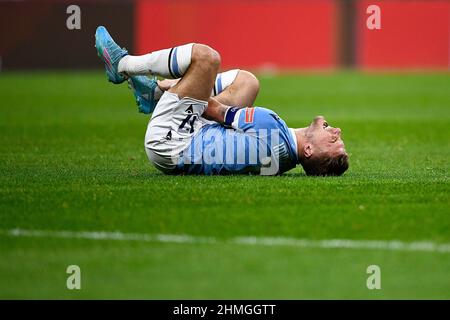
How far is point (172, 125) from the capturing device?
9.37m

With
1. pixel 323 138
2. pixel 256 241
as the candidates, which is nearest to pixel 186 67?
pixel 323 138

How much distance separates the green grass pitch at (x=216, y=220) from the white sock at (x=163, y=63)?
2.92 feet

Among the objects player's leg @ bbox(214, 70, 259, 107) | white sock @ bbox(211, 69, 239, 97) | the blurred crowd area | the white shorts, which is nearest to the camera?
the white shorts

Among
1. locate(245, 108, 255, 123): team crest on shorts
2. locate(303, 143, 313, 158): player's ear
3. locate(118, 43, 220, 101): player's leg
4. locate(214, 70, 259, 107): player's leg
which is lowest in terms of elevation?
locate(303, 143, 313, 158): player's ear

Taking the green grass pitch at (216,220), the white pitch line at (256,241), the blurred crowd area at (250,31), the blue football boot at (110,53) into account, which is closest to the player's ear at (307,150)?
the green grass pitch at (216,220)

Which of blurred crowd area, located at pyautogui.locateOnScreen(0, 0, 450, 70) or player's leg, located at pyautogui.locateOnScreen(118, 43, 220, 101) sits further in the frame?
blurred crowd area, located at pyautogui.locateOnScreen(0, 0, 450, 70)

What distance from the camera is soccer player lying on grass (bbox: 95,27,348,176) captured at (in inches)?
364

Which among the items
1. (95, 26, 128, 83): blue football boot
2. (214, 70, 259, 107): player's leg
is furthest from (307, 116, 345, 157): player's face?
(95, 26, 128, 83): blue football boot

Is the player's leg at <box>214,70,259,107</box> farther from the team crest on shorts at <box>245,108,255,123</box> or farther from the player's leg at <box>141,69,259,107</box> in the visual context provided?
the team crest on shorts at <box>245,108,255,123</box>

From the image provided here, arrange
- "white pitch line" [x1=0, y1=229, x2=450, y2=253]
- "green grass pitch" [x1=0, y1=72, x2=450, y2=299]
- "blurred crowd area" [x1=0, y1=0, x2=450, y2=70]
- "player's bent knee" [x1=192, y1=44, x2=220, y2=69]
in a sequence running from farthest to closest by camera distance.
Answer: "blurred crowd area" [x1=0, y1=0, x2=450, y2=70] < "player's bent knee" [x1=192, y1=44, x2=220, y2=69] < "white pitch line" [x1=0, y1=229, x2=450, y2=253] < "green grass pitch" [x1=0, y1=72, x2=450, y2=299]

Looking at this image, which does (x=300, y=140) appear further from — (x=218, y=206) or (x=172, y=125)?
(x=218, y=206)

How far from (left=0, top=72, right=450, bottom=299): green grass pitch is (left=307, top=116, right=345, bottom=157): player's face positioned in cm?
28

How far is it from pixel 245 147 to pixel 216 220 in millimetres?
1608

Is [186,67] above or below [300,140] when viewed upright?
above
